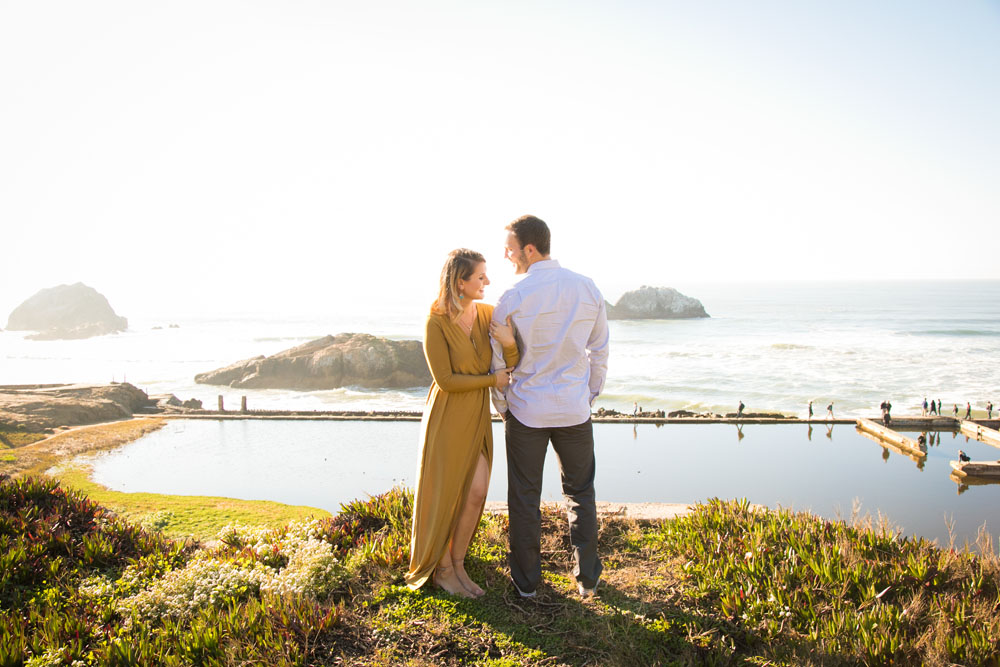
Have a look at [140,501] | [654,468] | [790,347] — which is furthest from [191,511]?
[790,347]

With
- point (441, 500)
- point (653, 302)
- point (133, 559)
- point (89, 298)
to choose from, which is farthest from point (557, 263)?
point (89, 298)

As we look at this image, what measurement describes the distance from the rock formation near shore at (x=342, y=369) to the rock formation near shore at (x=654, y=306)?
201ft

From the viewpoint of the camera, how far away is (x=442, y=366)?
3.03 meters

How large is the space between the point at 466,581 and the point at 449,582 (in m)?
0.11

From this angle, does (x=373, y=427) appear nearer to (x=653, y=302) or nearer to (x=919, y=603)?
(x=919, y=603)

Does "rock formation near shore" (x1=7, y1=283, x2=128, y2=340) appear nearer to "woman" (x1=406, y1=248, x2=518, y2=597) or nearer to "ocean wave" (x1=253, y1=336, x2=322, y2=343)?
"ocean wave" (x1=253, y1=336, x2=322, y2=343)

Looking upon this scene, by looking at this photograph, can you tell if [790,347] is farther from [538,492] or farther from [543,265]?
[543,265]

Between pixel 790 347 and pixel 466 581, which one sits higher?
pixel 466 581

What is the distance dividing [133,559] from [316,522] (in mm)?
1405

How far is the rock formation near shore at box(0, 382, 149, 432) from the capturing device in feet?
77.2

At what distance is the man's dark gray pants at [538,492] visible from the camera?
3170mm

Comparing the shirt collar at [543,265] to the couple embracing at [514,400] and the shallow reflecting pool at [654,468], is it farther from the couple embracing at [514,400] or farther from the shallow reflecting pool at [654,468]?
the shallow reflecting pool at [654,468]

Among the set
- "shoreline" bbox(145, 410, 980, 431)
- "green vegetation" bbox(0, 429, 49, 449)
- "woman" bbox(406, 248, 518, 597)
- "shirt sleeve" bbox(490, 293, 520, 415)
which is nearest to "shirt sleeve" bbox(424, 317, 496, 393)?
"woman" bbox(406, 248, 518, 597)

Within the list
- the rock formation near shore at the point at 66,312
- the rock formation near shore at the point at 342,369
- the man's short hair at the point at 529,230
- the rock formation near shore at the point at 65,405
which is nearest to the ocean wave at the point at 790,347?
the rock formation near shore at the point at 342,369
